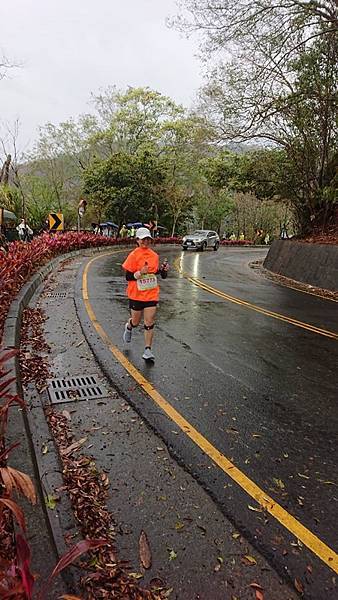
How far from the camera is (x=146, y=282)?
550cm

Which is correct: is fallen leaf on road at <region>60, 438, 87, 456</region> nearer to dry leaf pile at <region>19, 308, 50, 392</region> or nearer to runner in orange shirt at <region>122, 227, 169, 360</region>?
dry leaf pile at <region>19, 308, 50, 392</region>

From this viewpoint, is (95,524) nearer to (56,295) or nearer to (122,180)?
(56,295)

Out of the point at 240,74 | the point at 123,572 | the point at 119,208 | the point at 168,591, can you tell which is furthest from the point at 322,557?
the point at 119,208

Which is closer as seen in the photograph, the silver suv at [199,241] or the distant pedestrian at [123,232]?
the silver suv at [199,241]

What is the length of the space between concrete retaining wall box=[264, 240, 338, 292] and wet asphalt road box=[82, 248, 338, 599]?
20.3 feet

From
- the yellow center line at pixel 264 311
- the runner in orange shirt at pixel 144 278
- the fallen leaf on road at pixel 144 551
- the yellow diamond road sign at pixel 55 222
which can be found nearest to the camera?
the fallen leaf on road at pixel 144 551

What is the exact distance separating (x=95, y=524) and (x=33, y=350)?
12.1 feet

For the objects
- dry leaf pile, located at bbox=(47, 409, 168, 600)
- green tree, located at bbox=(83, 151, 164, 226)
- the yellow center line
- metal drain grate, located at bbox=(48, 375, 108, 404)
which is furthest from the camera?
green tree, located at bbox=(83, 151, 164, 226)

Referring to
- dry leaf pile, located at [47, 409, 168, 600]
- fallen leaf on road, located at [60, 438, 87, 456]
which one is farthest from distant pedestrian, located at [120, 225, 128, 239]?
fallen leaf on road, located at [60, 438, 87, 456]

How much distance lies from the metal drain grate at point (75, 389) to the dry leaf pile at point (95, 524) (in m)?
0.61

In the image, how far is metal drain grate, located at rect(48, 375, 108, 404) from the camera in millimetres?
4402

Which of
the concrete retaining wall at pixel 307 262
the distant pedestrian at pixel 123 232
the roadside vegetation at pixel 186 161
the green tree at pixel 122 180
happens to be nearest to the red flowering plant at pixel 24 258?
the roadside vegetation at pixel 186 161

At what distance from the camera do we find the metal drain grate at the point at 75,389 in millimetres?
4402

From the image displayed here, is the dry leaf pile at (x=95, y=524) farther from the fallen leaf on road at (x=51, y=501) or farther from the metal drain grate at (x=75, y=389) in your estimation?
the metal drain grate at (x=75, y=389)
